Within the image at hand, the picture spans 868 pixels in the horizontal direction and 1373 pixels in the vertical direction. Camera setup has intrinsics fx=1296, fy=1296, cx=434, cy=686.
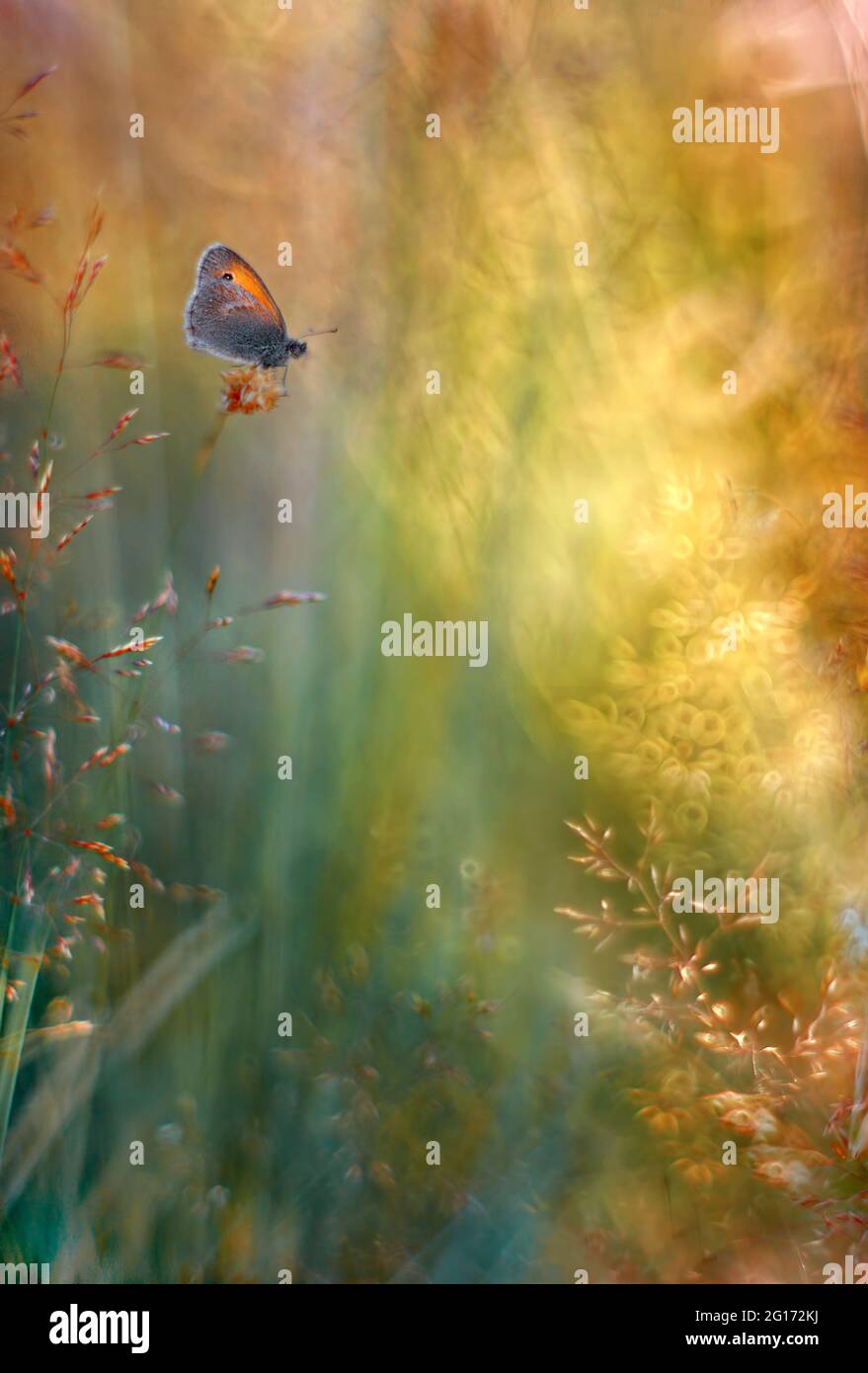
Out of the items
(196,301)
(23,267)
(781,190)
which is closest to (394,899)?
(196,301)

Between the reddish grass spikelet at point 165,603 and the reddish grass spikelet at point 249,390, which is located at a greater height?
the reddish grass spikelet at point 249,390

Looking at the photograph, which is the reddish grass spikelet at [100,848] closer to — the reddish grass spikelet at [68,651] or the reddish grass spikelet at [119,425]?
the reddish grass spikelet at [68,651]

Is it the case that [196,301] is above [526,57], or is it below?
below

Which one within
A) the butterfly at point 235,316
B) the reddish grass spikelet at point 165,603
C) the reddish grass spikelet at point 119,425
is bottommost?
the reddish grass spikelet at point 165,603

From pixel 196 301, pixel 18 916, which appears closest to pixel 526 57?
pixel 196 301

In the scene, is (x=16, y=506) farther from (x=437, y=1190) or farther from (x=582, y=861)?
(x=437, y=1190)

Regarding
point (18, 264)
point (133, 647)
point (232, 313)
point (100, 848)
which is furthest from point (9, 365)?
point (100, 848)

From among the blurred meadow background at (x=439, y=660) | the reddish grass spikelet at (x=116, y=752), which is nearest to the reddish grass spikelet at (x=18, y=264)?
the blurred meadow background at (x=439, y=660)

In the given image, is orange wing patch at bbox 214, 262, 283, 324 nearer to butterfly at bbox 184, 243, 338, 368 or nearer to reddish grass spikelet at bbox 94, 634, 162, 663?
butterfly at bbox 184, 243, 338, 368
